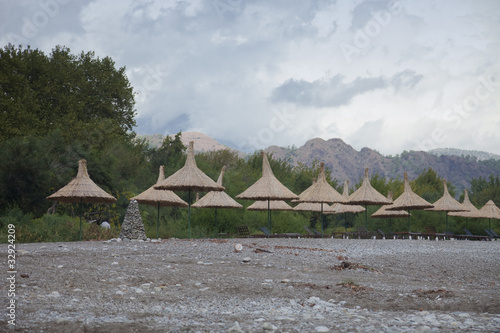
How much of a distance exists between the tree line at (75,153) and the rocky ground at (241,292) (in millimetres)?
8939

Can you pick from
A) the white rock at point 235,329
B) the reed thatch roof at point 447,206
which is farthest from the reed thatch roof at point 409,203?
the white rock at point 235,329

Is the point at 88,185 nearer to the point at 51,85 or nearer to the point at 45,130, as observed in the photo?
the point at 45,130

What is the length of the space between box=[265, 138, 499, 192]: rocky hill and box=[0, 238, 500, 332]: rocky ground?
297 feet

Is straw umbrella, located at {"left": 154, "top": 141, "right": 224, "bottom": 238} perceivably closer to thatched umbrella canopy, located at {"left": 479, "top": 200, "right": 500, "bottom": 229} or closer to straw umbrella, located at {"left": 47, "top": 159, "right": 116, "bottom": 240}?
straw umbrella, located at {"left": 47, "top": 159, "right": 116, "bottom": 240}

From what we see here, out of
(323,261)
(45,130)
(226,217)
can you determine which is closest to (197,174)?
(226,217)

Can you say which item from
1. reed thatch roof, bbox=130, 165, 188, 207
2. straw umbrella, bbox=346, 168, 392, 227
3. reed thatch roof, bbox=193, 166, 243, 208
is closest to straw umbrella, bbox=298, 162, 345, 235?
straw umbrella, bbox=346, 168, 392, 227

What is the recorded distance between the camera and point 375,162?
374 feet

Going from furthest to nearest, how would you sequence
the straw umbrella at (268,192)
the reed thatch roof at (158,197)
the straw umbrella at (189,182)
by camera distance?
the straw umbrella at (268,192), the reed thatch roof at (158,197), the straw umbrella at (189,182)

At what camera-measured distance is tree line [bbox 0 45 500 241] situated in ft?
67.6

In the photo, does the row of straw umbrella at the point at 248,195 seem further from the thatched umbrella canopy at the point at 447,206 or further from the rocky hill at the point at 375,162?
the rocky hill at the point at 375,162

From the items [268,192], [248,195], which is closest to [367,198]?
[268,192]

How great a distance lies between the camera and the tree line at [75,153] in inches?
811

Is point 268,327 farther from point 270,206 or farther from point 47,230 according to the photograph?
point 270,206

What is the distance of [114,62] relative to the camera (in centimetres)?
A: 3700
